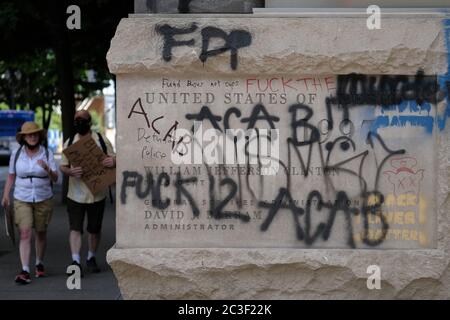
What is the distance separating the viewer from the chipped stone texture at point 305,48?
17.8 ft

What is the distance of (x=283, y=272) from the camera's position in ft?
18.0

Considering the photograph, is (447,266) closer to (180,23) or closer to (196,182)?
(196,182)

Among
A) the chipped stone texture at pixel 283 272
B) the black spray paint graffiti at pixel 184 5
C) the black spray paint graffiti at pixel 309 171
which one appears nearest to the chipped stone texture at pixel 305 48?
the black spray paint graffiti at pixel 309 171

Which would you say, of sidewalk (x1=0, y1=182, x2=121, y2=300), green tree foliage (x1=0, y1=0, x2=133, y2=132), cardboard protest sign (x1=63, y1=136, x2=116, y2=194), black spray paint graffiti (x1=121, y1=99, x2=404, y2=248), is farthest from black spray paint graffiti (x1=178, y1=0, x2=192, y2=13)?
green tree foliage (x1=0, y1=0, x2=133, y2=132)

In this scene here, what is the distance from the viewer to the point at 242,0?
19.3 ft

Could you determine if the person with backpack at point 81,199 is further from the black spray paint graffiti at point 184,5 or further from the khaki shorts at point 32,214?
the black spray paint graffiti at point 184,5

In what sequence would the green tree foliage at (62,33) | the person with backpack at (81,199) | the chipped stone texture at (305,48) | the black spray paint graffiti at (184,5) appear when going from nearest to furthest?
1. the chipped stone texture at (305,48)
2. the black spray paint graffiti at (184,5)
3. the person with backpack at (81,199)
4. the green tree foliage at (62,33)

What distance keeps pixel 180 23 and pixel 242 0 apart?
0.63 m

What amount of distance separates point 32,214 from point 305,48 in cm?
411

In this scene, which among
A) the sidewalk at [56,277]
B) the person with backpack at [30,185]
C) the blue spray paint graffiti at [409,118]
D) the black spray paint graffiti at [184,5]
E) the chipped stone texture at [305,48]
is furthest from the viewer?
the person with backpack at [30,185]

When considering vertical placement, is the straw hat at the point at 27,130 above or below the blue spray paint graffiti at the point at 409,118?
below

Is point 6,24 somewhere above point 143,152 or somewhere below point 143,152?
above

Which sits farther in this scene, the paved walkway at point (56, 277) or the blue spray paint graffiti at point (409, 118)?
the paved walkway at point (56, 277)

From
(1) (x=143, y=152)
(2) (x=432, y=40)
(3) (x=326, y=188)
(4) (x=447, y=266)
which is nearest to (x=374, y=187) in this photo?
(3) (x=326, y=188)
